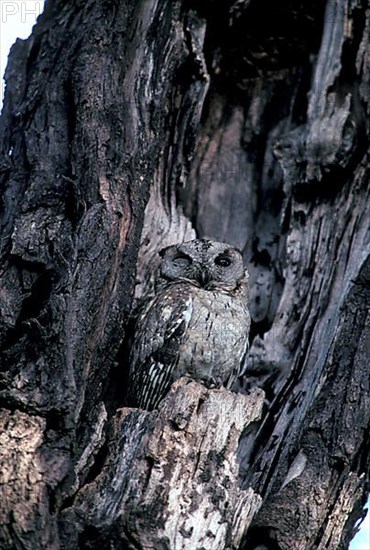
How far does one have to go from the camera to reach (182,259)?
5.11m

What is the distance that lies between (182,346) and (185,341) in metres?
0.03

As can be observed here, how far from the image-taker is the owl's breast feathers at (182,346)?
15.2 ft

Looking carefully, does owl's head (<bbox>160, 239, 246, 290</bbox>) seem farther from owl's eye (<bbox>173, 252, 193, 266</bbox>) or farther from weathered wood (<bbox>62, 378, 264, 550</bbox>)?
weathered wood (<bbox>62, 378, 264, 550</bbox>)

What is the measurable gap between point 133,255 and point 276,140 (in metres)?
1.38

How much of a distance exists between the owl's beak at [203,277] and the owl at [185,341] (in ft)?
0.28

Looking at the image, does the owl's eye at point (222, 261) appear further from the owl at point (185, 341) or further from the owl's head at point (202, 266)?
the owl at point (185, 341)

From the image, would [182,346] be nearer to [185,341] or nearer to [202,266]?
[185,341]

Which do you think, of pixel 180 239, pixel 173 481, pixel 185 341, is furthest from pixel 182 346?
pixel 173 481

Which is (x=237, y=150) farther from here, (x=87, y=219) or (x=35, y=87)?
(x=87, y=219)

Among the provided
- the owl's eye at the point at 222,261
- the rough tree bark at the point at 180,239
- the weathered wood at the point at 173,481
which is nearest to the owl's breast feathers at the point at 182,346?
the rough tree bark at the point at 180,239

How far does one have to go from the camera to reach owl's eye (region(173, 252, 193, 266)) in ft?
16.7

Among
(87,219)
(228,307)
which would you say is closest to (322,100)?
(228,307)

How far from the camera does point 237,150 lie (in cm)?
591

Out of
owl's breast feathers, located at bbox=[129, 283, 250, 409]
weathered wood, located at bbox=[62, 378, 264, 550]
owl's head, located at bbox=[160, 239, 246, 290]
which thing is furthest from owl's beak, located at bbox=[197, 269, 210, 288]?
weathered wood, located at bbox=[62, 378, 264, 550]
